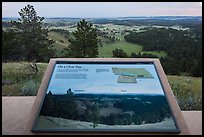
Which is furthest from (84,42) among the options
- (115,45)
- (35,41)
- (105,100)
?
(105,100)

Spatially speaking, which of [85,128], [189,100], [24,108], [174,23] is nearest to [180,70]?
[189,100]

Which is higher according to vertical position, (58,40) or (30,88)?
(58,40)

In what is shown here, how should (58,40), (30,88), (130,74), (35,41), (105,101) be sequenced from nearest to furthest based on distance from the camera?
(105,101) < (130,74) < (30,88) < (35,41) < (58,40)

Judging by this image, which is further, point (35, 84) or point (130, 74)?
point (35, 84)

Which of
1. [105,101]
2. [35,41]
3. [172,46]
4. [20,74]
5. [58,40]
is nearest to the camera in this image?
[105,101]

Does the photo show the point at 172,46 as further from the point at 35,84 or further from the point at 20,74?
the point at 20,74

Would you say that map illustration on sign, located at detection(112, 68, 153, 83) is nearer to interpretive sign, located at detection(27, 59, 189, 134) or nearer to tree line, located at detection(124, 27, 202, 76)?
interpretive sign, located at detection(27, 59, 189, 134)

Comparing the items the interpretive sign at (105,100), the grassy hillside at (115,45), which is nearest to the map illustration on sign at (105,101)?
the interpretive sign at (105,100)

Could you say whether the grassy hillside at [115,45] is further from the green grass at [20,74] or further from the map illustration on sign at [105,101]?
the map illustration on sign at [105,101]
